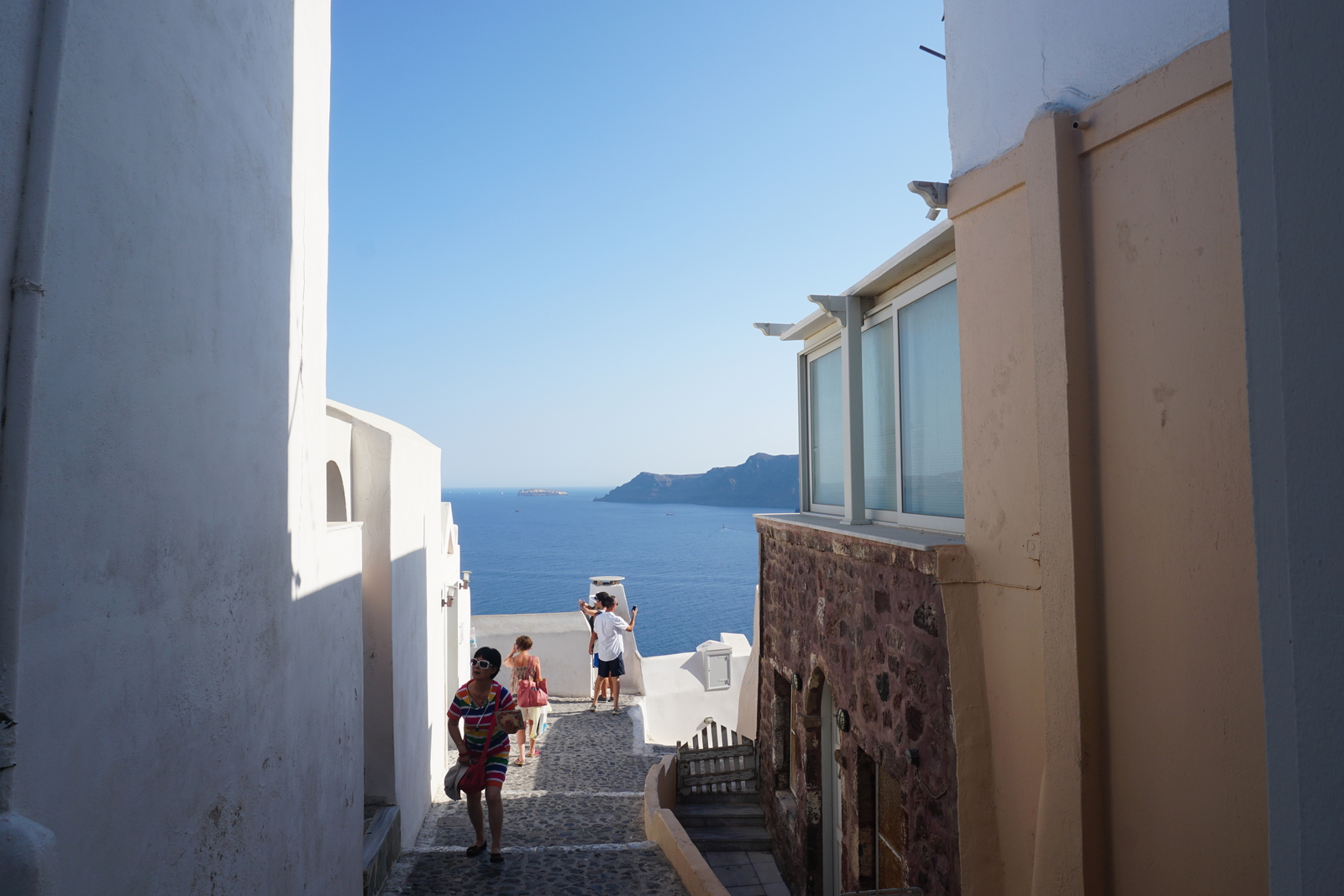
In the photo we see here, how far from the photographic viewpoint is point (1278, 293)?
1553 millimetres

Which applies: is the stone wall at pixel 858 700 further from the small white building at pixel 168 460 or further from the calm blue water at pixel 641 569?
the calm blue water at pixel 641 569

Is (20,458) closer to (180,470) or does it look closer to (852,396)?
(180,470)

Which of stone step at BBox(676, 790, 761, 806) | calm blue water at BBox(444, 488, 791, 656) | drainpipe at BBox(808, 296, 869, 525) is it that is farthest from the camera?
calm blue water at BBox(444, 488, 791, 656)

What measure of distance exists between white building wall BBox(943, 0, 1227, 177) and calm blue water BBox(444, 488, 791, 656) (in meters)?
45.8

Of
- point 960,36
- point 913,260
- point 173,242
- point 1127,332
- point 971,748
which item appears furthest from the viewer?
point 913,260

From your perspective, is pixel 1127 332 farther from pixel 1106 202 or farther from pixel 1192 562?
pixel 1192 562

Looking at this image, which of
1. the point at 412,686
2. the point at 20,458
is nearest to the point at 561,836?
the point at 412,686

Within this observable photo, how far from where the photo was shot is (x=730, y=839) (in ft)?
27.2

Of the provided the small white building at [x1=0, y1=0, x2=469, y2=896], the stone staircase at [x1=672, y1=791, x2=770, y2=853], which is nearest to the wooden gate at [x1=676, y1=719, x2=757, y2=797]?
the stone staircase at [x1=672, y1=791, x2=770, y2=853]

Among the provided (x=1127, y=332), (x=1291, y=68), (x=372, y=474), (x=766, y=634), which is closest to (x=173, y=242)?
(x=1291, y=68)

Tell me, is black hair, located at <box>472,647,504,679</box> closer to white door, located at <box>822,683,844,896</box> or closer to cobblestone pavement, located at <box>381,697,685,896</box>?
cobblestone pavement, located at <box>381,697,685,896</box>

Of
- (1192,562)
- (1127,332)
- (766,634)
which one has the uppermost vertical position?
(1127,332)

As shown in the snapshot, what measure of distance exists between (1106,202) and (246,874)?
14.7 feet

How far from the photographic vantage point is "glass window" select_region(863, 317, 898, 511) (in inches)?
244
